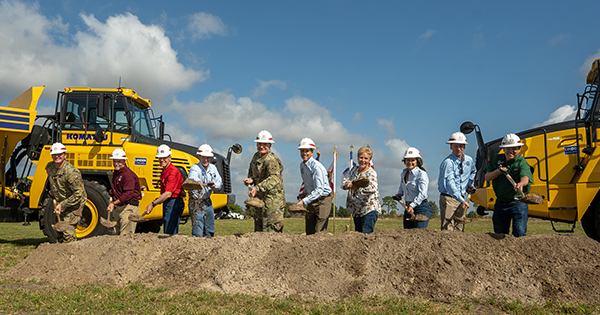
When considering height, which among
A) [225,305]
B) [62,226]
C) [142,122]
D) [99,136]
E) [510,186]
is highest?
[142,122]

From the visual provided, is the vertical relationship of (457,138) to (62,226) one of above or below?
above

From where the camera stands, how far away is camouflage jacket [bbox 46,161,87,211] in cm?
718

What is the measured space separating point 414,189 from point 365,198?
80cm

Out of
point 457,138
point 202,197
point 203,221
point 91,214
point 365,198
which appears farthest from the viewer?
point 91,214

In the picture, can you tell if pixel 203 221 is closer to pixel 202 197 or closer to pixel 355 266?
pixel 202 197

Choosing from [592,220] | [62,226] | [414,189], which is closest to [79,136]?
[62,226]

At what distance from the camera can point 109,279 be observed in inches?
224

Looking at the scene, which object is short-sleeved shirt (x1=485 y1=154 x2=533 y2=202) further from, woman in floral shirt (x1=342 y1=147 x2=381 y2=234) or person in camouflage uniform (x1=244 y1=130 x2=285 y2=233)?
person in camouflage uniform (x1=244 y1=130 x2=285 y2=233)

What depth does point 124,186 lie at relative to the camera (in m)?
7.43

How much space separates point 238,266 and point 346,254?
1.41 meters

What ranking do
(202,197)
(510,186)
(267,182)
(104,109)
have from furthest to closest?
(104,109) < (202,197) < (267,182) < (510,186)

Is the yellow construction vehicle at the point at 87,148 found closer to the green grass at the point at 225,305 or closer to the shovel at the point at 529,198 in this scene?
the green grass at the point at 225,305

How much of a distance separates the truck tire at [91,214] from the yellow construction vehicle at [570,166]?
844cm

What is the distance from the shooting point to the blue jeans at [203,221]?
6.86 meters
